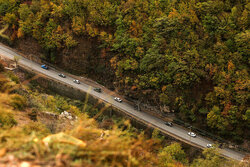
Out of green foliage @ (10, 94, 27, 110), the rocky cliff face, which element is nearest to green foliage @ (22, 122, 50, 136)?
green foliage @ (10, 94, 27, 110)

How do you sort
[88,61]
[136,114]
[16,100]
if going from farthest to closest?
1. [88,61]
2. [136,114]
3. [16,100]

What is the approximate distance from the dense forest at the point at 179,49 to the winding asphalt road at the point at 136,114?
2438 millimetres

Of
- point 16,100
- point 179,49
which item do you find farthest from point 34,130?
point 179,49

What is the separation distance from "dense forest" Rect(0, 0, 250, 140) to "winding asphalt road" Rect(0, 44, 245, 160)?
2438 mm

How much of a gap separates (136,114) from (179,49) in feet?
41.5

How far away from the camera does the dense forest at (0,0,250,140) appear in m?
34.4

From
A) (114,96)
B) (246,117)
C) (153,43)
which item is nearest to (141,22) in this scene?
(153,43)

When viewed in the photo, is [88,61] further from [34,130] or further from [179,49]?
[34,130]

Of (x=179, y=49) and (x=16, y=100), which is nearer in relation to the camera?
(x=16, y=100)

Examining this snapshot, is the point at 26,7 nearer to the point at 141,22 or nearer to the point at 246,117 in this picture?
the point at 141,22

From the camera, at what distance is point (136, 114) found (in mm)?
39469

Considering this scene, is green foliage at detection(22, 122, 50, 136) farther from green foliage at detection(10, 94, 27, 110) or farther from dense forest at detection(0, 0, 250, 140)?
dense forest at detection(0, 0, 250, 140)

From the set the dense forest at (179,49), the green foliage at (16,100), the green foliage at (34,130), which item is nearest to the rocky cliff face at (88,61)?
the dense forest at (179,49)

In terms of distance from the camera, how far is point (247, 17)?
34.6 m
